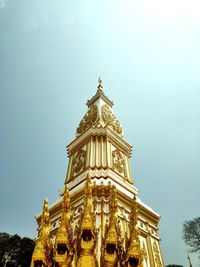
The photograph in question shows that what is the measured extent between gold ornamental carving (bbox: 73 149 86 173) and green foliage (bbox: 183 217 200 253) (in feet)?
35.0

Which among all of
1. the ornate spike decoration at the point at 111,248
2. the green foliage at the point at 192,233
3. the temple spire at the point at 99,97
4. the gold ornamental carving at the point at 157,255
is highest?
the temple spire at the point at 99,97

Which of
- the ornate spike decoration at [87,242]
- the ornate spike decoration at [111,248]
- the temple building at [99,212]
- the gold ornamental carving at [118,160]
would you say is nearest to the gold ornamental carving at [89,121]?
the temple building at [99,212]

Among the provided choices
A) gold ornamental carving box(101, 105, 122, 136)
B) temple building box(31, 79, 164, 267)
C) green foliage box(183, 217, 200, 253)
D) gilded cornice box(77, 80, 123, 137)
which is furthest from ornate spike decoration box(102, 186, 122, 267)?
green foliage box(183, 217, 200, 253)

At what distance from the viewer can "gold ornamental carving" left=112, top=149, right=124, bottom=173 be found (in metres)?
16.1

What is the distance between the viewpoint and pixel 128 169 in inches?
672

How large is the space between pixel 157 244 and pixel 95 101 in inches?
443

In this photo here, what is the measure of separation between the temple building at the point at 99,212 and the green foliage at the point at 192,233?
295 inches

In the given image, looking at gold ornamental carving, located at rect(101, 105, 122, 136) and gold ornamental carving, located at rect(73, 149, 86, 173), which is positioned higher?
gold ornamental carving, located at rect(101, 105, 122, 136)

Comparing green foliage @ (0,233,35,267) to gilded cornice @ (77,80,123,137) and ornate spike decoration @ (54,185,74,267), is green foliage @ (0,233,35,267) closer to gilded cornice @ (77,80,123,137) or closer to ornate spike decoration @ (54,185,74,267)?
gilded cornice @ (77,80,123,137)

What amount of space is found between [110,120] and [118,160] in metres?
3.36

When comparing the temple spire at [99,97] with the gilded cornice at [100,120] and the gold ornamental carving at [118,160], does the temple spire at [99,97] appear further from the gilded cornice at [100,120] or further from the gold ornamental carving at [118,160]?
the gold ornamental carving at [118,160]

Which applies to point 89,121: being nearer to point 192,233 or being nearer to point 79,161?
point 79,161

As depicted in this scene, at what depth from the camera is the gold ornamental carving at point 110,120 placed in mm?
18656

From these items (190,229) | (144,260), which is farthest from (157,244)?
(190,229)
